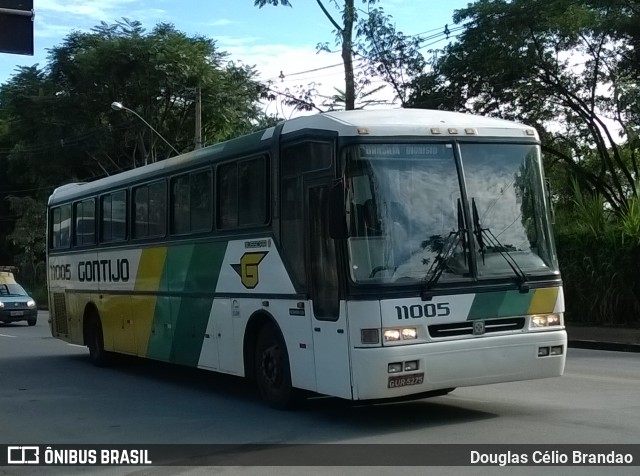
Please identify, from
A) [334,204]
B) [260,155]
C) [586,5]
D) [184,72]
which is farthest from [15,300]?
[334,204]

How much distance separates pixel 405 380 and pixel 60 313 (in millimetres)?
11505

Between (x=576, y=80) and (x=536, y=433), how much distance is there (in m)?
19.5

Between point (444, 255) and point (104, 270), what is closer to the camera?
point (444, 255)

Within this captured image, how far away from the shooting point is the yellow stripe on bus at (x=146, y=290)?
536 inches

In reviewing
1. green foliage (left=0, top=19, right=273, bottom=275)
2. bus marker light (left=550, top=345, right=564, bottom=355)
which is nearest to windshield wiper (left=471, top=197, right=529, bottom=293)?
bus marker light (left=550, top=345, right=564, bottom=355)

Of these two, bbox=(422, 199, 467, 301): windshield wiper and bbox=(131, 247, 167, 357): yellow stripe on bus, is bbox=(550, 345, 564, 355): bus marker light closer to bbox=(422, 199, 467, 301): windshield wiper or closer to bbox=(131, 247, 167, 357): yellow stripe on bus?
bbox=(422, 199, 467, 301): windshield wiper

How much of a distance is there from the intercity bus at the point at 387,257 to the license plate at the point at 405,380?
1 centimetres

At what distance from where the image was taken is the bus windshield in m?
8.91

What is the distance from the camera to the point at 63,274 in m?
18.1

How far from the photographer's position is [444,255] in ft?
29.7

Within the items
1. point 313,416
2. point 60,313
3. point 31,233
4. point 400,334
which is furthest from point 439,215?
point 31,233

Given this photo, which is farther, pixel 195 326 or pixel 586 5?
pixel 586 5

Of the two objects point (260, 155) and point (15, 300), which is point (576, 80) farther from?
point (15, 300)

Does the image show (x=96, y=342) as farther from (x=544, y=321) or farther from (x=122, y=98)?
(x=122, y=98)
